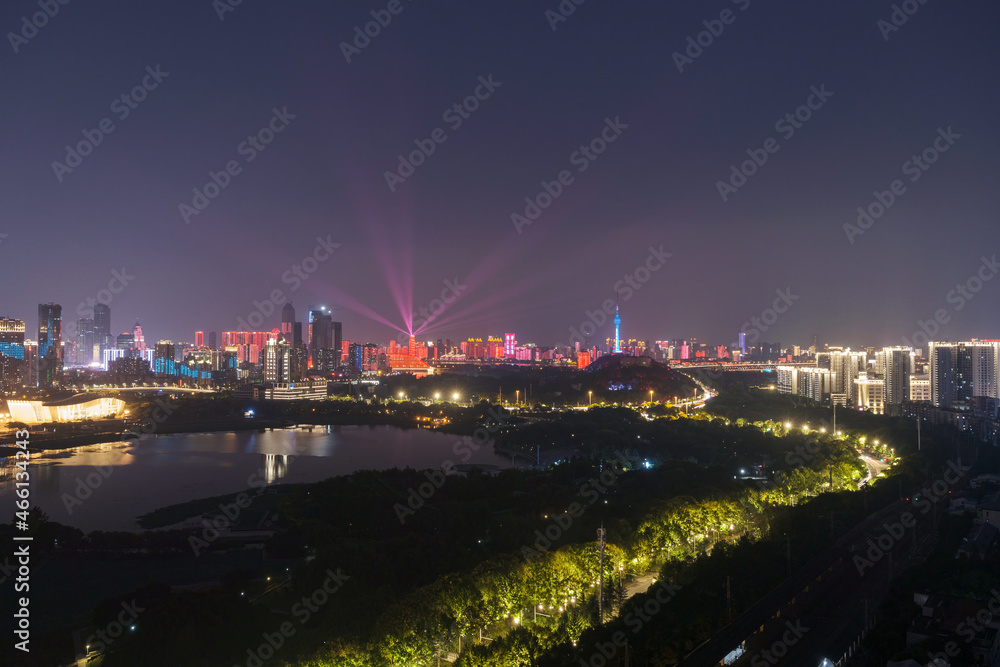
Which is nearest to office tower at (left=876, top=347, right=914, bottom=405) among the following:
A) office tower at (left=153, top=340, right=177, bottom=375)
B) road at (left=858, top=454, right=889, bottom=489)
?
road at (left=858, top=454, right=889, bottom=489)

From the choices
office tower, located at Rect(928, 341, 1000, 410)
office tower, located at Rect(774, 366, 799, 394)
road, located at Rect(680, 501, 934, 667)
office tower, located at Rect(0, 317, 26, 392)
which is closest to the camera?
road, located at Rect(680, 501, 934, 667)

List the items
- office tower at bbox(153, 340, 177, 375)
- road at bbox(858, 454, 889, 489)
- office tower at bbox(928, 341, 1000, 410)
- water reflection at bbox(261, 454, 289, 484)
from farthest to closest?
office tower at bbox(153, 340, 177, 375) < office tower at bbox(928, 341, 1000, 410) < water reflection at bbox(261, 454, 289, 484) < road at bbox(858, 454, 889, 489)

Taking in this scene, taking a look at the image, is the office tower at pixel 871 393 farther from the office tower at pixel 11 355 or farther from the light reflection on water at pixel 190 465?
the office tower at pixel 11 355

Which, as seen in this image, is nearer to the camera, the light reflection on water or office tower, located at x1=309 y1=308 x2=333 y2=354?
the light reflection on water

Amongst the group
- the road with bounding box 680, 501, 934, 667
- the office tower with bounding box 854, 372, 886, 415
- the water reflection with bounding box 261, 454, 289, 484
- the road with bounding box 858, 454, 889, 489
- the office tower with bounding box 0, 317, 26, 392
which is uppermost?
the office tower with bounding box 0, 317, 26, 392

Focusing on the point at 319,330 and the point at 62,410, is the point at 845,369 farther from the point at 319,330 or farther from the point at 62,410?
the point at 319,330

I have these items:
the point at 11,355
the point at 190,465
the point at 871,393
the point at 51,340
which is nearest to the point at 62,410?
the point at 190,465

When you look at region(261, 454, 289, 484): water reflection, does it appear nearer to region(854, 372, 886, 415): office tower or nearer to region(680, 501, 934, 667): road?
region(680, 501, 934, 667): road
